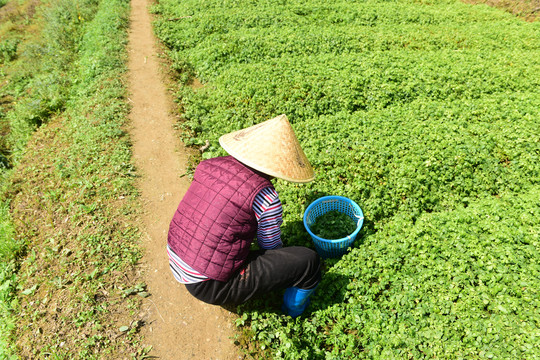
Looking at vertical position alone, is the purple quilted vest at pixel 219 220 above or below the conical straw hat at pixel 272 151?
below

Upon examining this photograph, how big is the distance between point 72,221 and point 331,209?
439cm

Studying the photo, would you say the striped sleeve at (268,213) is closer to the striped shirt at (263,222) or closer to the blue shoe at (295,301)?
the striped shirt at (263,222)

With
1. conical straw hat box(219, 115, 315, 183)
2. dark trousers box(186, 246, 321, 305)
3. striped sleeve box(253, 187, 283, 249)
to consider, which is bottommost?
dark trousers box(186, 246, 321, 305)

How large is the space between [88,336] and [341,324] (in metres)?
3.17

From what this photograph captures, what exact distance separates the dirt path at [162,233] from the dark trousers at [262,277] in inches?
36.2

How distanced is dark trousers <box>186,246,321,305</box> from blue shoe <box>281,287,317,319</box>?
133mm

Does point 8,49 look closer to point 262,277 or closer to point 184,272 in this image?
point 184,272

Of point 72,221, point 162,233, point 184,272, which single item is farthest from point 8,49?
point 184,272

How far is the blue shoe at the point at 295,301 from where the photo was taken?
3.61m

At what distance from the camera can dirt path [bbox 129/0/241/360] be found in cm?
384

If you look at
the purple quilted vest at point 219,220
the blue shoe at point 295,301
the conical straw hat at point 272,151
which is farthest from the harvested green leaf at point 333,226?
the purple quilted vest at point 219,220

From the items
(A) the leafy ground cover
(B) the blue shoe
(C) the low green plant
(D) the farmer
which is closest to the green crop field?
(B) the blue shoe

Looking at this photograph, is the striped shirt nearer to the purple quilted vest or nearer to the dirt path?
the purple quilted vest

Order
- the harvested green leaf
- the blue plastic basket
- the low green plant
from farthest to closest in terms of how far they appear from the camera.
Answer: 1. the low green plant
2. the harvested green leaf
3. the blue plastic basket
